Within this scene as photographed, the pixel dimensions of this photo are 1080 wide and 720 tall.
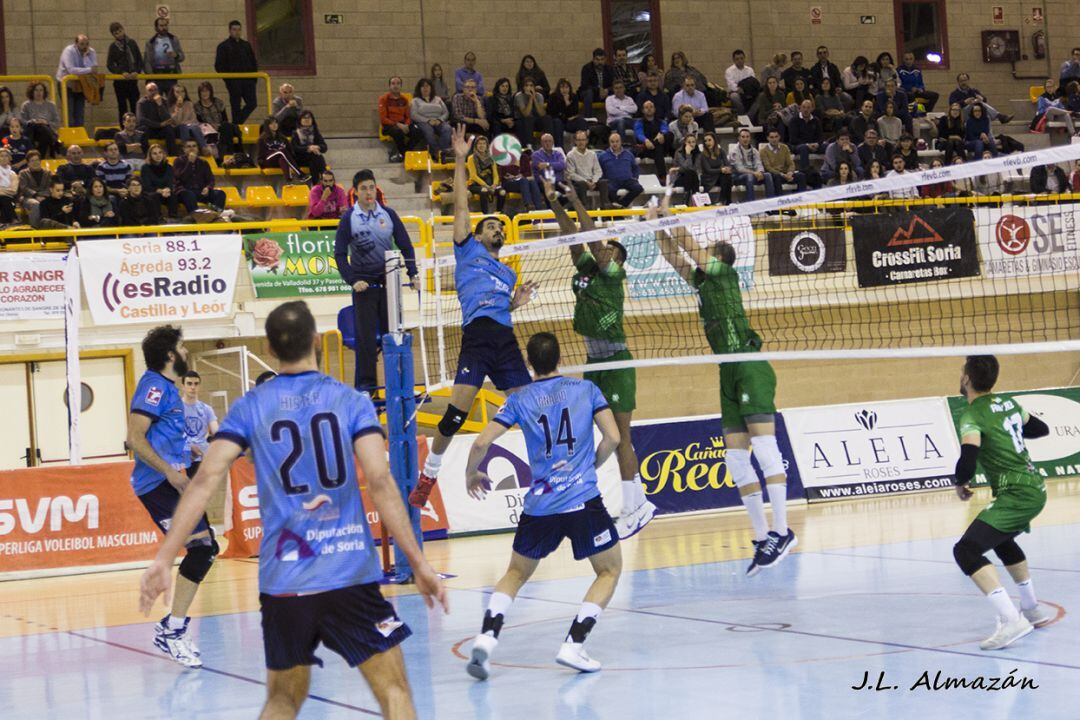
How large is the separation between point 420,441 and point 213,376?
17.7 feet

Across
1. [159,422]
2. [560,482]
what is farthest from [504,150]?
[560,482]

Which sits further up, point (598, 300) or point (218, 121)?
point (218, 121)

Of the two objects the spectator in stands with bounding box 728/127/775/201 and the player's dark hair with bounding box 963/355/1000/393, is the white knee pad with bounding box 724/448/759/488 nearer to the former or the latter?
the player's dark hair with bounding box 963/355/1000/393

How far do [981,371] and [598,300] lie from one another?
4.61 meters

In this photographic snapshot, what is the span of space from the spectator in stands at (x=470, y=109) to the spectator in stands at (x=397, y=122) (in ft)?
2.88

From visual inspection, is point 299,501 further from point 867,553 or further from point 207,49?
point 207,49

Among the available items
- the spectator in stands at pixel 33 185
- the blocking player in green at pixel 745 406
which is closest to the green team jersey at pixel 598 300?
the blocking player in green at pixel 745 406

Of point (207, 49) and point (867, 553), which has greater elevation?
point (207, 49)

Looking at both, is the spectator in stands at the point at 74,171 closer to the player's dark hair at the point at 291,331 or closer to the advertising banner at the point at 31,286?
the advertising banner at the point at 31,286

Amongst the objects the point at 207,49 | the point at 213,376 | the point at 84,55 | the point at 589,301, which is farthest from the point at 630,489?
the point at 207,49

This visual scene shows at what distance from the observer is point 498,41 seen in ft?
92.3

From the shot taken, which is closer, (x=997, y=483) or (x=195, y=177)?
(x=997, y=483)

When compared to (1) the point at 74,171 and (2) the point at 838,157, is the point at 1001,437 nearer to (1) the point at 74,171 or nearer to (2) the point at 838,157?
(1) the point at 74,171

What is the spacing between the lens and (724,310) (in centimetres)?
1104
